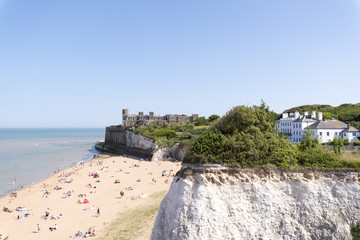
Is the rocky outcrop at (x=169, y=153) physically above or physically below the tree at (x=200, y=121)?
below

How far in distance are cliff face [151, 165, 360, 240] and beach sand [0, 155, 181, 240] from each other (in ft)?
27.7

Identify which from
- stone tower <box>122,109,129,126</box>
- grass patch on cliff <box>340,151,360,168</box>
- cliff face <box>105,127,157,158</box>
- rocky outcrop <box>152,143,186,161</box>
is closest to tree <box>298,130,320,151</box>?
grass patch on cliff <box>340,151,360,168</box>

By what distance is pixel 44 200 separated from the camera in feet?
92.9

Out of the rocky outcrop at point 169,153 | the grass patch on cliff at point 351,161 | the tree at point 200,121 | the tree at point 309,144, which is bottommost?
the rocky outcrop at point 169,153

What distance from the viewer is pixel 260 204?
11273 mm

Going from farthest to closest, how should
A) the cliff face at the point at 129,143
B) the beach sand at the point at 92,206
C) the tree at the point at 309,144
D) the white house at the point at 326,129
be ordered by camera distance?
the cliff face at the point at 129,143
the white house at the point at 326,129
the beach sand at the point at 92,206
the tree at the point at 309,144

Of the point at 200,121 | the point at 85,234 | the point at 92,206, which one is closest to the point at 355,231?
the point at 85,234

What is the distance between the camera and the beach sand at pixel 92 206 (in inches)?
771

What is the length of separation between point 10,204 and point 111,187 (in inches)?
468

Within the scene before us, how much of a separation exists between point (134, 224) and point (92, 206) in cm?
805

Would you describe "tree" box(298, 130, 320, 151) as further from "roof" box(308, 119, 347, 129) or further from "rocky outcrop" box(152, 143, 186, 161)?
"rocky outcrop" box(152, 143, 186, 161)

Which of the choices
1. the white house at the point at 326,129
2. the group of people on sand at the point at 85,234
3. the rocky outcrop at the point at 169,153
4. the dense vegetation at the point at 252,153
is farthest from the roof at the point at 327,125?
the group of people on sand at the point at 85,234

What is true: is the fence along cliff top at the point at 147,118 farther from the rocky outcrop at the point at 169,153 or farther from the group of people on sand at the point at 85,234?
the group of people on sand at the point at 85,234

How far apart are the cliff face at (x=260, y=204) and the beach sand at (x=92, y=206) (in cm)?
843
